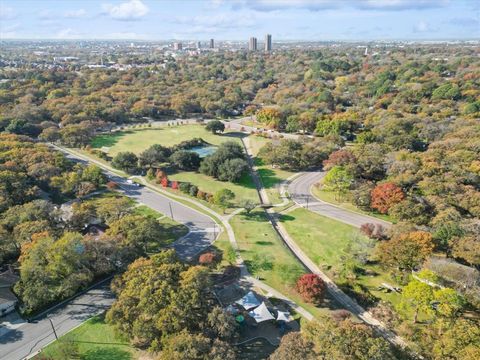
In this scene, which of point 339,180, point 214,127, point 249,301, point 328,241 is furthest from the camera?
point 214,127

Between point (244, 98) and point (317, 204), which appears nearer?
point (317, 204)

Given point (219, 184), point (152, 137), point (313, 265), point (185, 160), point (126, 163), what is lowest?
point (313, 265)

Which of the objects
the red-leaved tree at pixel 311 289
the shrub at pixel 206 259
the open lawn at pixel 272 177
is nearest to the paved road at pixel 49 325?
the shrub at pixel 206 259

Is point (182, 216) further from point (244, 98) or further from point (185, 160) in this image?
point (244, 98)

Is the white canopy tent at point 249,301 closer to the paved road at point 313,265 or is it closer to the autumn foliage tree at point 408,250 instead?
the paved road at point 313,265

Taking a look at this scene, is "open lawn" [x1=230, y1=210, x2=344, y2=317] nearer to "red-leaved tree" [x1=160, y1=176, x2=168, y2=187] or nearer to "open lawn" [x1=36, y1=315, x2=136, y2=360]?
"open lawn" [x1=36, y1=315, x2=136, y2=360]

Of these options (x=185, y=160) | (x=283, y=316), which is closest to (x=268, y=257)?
(x=283, y=316)

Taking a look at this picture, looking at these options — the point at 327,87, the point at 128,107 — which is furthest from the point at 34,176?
the point at 327,87

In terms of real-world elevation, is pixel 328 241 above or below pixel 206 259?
below
